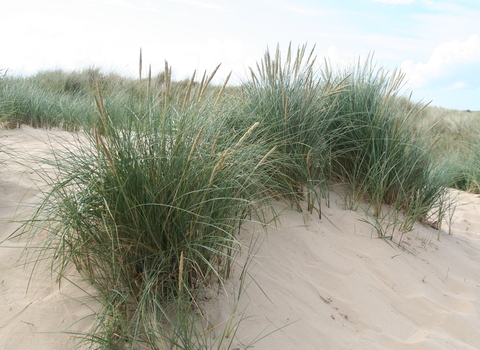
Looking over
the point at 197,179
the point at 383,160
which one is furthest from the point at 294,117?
the point at 197,179

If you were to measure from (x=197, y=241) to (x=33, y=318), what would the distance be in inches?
35.3

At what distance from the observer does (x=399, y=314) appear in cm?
269

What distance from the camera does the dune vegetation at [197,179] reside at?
1.83 meters

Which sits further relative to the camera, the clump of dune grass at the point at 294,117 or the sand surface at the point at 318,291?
the clump of dune grass at the point at 294,117

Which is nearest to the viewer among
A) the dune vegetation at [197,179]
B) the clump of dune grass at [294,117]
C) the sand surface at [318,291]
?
the dune vegetation at [197,179]

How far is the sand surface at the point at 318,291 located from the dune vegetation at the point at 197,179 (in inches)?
5.3

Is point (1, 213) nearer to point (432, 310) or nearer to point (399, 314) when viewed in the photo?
point (399, 314)

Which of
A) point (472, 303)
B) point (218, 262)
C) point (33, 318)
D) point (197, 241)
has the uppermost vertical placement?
point (197, 241)

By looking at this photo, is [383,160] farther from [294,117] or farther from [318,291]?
[318,291]

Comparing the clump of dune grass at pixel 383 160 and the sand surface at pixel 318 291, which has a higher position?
the clump of dune grass at pixel 383 160

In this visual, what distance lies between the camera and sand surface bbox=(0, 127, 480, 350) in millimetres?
1969

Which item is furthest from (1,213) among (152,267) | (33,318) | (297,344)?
(297,344)

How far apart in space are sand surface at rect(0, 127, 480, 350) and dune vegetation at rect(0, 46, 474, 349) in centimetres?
13

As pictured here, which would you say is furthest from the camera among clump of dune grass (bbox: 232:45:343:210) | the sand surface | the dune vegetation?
clump of dune grass (bbox: 232:45:343:210)
